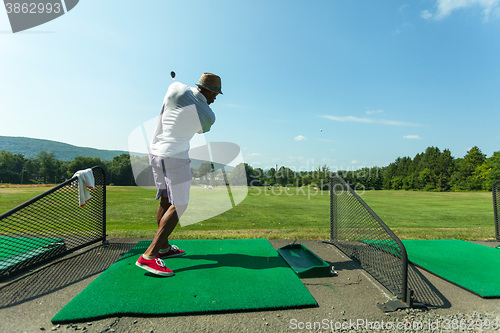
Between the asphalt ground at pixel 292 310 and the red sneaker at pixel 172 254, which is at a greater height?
the red sneaker at pixel 172 254

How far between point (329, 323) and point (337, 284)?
0.96 meters

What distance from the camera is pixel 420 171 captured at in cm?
8312

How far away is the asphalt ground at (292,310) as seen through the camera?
2.32 m

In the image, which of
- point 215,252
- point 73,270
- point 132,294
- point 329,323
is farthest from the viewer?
point 215,252

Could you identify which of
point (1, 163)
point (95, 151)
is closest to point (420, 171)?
point (1, 163)

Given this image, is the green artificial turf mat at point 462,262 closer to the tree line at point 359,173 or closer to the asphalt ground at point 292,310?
the asphalt ground at point 292,310

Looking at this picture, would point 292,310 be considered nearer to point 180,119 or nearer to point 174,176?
point 174,176

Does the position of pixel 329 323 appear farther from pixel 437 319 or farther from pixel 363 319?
pixel 437 319

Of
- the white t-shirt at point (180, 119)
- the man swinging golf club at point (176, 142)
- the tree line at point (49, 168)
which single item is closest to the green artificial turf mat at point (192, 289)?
the man swinging golf club at point (176, 142)

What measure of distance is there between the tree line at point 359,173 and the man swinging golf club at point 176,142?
5709 centimetres

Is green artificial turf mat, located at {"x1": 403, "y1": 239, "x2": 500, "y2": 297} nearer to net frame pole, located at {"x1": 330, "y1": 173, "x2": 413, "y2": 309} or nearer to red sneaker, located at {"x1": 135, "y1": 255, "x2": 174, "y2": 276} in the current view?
net frame pole, located at {"x1": 330, "y1": 173, "x2": 413, "y2": 309}

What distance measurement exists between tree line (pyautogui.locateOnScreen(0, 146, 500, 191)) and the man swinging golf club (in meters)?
57.1

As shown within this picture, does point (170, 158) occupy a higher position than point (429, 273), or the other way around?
point (170, 158)

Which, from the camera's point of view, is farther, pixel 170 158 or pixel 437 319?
pixel 170 158
